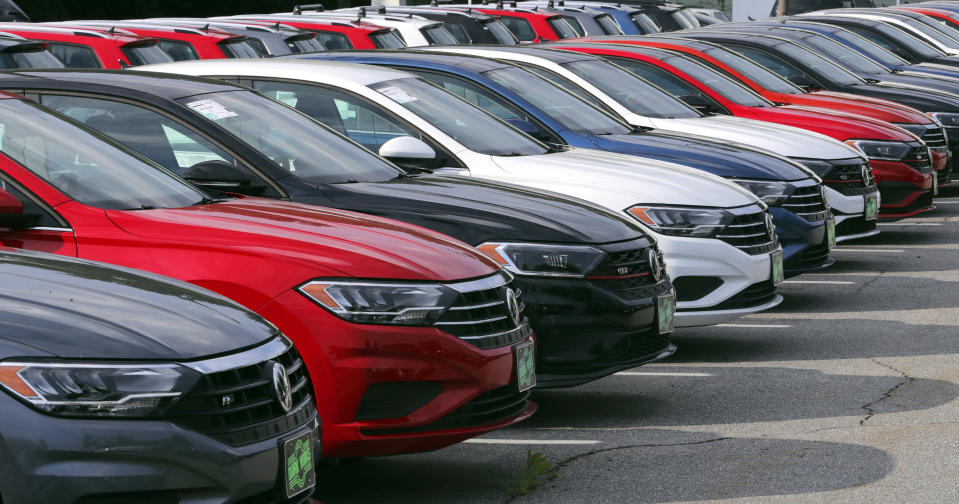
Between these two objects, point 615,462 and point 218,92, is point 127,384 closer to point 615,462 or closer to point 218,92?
point 615,462

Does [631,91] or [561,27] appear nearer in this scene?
[631,91]

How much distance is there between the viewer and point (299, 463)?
4254 millimetres

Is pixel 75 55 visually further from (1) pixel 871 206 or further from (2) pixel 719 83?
(1) pixel 871 206

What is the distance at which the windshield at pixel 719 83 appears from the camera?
12.8 metres

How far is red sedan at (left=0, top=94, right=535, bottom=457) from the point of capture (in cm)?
521

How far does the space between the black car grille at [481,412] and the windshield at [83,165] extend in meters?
1.30

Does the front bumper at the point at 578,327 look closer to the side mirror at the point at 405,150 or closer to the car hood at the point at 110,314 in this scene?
the side mirror at the point at 405,150

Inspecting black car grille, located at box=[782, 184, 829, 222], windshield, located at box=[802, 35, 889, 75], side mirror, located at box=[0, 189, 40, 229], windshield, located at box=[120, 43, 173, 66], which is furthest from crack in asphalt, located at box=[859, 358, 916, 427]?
windshield, located at box=[802, 35, 889, 75]

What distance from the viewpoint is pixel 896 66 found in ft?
61.9

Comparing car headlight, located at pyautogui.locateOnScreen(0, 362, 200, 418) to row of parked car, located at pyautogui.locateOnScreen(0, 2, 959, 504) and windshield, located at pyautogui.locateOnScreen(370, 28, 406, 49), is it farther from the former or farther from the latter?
windshield, located at pyautogui.locateOnScreen(370, 28, 406, 49)

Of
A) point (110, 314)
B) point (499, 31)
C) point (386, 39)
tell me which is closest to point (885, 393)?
point (110, 314)

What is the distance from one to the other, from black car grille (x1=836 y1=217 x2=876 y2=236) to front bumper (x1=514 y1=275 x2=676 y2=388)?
206 inches

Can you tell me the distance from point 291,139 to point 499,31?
1405cm

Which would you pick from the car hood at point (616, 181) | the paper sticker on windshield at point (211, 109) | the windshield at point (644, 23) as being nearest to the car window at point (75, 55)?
the car hood at point (616, 181)
